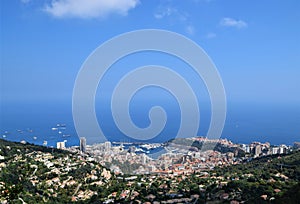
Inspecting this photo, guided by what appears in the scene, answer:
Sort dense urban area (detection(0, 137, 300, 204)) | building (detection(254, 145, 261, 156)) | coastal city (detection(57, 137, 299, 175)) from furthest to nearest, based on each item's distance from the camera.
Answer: building (detection(254, 145, 261, 156)), coastal city (detection(57, 137, 299, 175)), dense urban area (detection(0, 137, 300, 204))

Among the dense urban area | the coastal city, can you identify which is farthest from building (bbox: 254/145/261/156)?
the coastal city

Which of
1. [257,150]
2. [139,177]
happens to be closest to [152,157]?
[139,177]

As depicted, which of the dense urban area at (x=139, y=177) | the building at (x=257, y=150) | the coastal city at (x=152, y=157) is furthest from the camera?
the building at (x=257, y=150)

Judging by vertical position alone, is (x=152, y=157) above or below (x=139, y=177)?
above

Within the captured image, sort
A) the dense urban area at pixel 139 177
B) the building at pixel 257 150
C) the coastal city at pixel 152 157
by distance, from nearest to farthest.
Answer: the dense urban area at pixel 139 177, the coastal city at pixel 152 157, the building at pixel 257 150

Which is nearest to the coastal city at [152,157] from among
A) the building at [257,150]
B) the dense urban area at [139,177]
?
the dense urban area at [139,177]

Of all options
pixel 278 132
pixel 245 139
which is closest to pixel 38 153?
pixel 245 139

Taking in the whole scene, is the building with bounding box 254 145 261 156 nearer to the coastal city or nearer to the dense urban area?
the dense urban area

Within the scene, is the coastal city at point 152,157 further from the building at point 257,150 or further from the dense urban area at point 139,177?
the building at point 257,150

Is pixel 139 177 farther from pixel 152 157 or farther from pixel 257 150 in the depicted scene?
pixel 257 150

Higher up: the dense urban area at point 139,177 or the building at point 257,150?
the building at point 257,150
